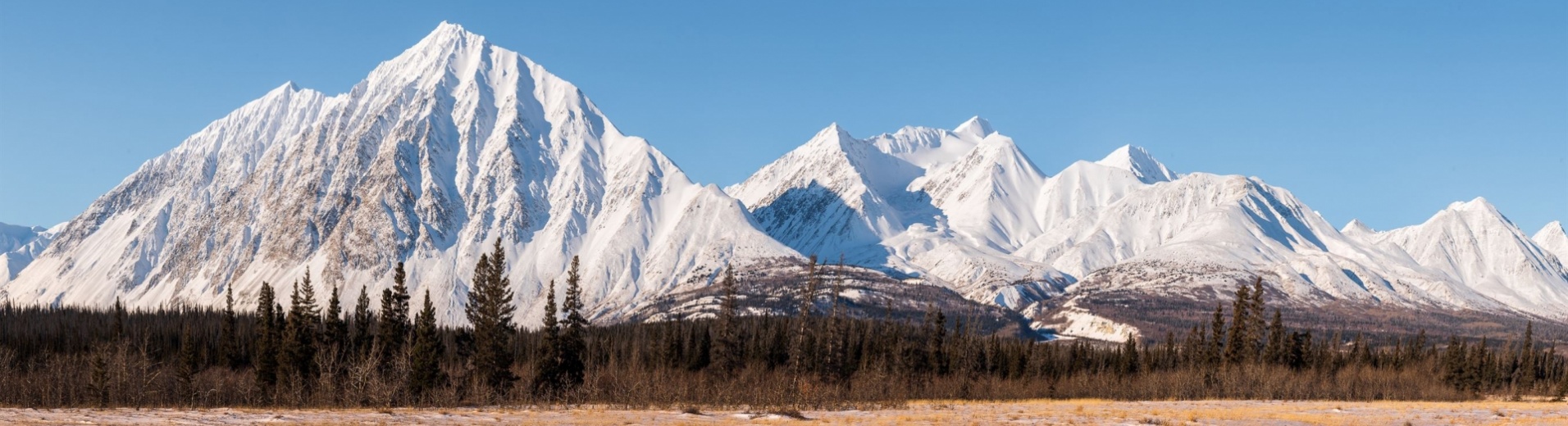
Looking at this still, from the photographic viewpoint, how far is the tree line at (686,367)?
117 meters

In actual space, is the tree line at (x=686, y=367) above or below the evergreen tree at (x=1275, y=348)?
below

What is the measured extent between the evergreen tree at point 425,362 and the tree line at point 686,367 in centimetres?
18

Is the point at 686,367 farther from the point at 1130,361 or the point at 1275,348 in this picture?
the point at 1275,348

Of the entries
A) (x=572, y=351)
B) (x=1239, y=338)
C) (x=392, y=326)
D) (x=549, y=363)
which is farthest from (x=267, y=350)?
(x=1239, y=338)

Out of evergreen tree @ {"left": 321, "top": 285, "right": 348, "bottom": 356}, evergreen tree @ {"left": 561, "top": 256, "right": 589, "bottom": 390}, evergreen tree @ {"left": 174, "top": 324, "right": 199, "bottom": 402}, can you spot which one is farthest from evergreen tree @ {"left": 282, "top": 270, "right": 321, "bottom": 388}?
evergreen tree @ {"left": 561, "top": 256, "right": 589, "bottom": 390}

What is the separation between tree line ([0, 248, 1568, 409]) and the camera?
117 m

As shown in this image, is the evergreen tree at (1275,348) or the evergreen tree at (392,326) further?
the evergreen tree at (1275,348)

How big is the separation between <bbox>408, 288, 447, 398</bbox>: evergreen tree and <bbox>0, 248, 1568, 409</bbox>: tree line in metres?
0.18

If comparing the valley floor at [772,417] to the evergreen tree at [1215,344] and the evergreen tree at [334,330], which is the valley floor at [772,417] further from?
the evergreen tree at [1215,344]

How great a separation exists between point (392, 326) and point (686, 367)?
43451 millimetres

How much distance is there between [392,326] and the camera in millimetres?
133000

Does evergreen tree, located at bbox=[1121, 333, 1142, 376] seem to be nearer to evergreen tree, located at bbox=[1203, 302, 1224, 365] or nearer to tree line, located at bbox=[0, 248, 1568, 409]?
tree line, located at bbox=[0, 248, 1568, 409]

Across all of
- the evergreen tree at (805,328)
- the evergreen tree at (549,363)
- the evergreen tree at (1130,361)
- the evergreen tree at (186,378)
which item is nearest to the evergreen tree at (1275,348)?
the evergreen tree at (1130,361)

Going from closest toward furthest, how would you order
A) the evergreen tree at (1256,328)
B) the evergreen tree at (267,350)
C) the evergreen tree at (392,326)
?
1. the evergreen tree at (392,326)
2. the evergreen tree at (267,350)
3. the evergreen tree at (1256,328)
